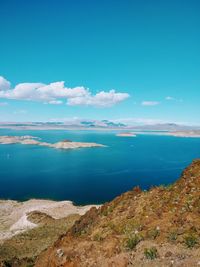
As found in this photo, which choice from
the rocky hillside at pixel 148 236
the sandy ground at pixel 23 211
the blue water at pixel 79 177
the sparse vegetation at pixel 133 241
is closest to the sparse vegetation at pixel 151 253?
the rocky hillside at pixel 148 236

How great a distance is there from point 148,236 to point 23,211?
6219 centimetres

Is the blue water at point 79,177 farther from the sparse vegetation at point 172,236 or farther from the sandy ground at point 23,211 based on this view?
the sparse vegetation at point 172,236

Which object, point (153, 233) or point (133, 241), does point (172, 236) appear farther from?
point (133, 241)

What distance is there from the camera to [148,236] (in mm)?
21344

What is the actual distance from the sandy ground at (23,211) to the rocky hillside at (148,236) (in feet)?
120

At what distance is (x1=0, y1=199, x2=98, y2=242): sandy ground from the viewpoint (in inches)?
2440

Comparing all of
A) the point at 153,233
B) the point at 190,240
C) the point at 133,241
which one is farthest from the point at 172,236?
the point at 133,241

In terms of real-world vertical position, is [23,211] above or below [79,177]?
above

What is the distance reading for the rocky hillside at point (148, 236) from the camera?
18703 mm

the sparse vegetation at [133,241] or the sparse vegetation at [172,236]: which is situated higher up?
the sparse vegetation at [172,236]

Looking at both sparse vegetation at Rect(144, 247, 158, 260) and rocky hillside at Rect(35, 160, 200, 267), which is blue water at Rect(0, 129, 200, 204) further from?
sparse vegetation at Rect(144, 247, 158, 260)

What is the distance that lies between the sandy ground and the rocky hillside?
36495 mm

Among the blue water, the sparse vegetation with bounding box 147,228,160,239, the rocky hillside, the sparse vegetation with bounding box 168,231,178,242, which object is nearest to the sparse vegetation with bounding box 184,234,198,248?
the rocky hillside

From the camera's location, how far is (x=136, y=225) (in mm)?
23828
